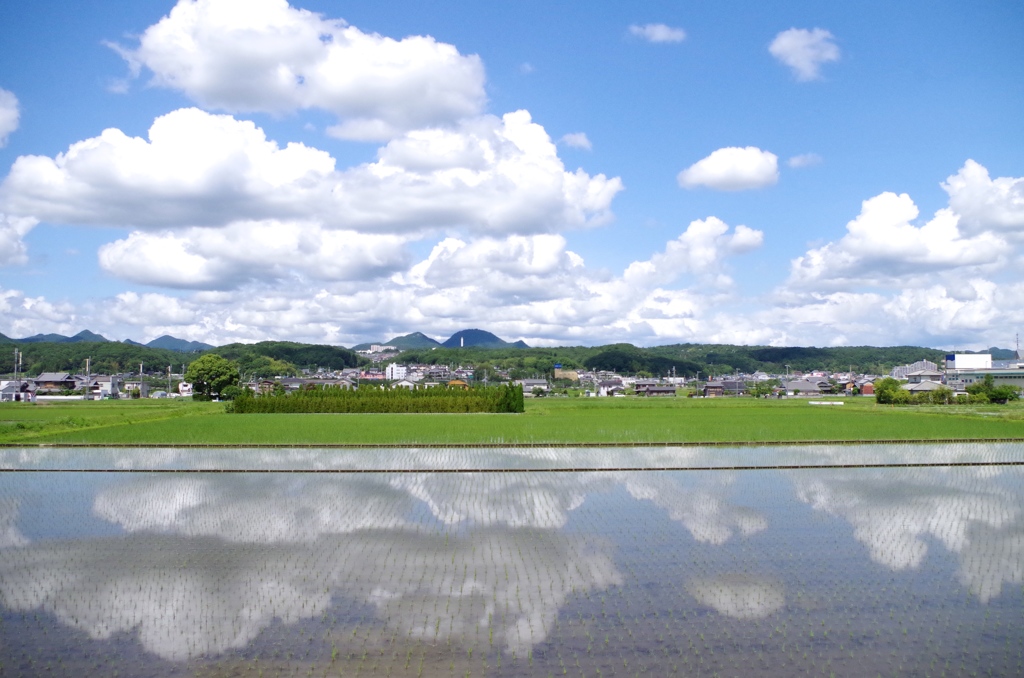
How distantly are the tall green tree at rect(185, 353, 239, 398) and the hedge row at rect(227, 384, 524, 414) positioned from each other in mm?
20437

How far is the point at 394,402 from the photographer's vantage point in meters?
50.7

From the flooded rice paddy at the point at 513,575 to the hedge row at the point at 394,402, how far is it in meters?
31.8

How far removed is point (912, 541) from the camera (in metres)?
11.3

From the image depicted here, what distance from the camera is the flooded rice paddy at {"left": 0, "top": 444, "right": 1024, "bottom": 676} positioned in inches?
269

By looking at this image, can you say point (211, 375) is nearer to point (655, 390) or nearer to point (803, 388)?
point (655, 390)

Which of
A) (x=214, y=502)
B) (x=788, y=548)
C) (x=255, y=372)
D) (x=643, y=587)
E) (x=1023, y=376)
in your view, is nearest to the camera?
(x=643, y=587)

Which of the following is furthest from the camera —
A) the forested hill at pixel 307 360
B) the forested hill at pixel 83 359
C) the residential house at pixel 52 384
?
the forested hill at pixel 307 360

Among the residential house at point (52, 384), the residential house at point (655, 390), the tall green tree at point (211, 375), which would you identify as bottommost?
the residential house at point (655, 390)

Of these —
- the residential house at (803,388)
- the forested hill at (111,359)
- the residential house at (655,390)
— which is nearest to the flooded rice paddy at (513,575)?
the residential house at (655,390)

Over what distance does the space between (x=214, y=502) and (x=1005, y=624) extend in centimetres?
1312

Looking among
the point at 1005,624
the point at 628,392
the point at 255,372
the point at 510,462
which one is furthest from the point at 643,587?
the point at 255,372

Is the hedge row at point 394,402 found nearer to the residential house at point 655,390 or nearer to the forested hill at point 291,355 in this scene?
the residential house at point 655,390

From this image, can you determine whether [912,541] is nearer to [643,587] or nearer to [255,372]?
[643,587]

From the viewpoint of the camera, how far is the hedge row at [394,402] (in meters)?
49.7
